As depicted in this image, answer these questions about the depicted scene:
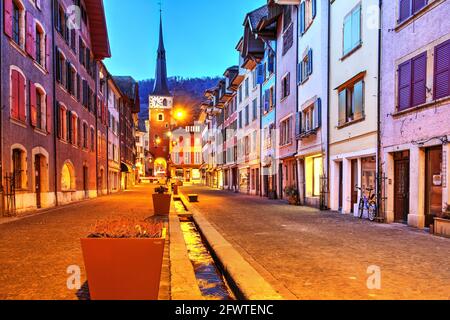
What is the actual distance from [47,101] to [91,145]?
10529 millimetres

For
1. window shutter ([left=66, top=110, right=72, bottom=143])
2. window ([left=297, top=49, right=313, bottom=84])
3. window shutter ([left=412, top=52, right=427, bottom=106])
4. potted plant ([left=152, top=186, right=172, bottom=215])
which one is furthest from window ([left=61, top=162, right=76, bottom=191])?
window shutter ([left=412, top=52, right=427, bottom=106])

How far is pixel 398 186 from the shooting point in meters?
12.1

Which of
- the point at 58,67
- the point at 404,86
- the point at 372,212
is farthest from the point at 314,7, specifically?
the point at 58,67

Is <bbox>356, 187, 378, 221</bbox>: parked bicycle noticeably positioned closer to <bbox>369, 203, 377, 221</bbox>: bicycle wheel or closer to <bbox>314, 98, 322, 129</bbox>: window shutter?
<bbox>369, 203, 377, 221</bbox>: bicycle wheel

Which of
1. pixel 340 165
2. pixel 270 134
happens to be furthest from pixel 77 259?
pixel 270 134

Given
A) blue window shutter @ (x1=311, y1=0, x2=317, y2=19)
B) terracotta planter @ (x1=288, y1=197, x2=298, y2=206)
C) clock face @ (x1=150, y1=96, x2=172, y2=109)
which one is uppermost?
clock face @ (x1=150, y1=96, x2=172, y2=109)

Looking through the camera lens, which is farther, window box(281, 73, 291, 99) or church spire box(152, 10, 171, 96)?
church spire box(152, 10, 171, 96)

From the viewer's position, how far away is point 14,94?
14.5 meters

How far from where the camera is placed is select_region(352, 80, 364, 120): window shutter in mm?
13969

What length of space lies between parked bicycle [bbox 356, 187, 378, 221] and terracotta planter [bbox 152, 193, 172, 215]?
6.96m

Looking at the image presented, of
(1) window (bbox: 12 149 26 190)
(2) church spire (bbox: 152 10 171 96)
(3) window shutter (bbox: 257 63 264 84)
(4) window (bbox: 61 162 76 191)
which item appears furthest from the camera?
(2) church spire (bbox: 152 10 171 96)

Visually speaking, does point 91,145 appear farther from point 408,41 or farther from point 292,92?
point 408,41

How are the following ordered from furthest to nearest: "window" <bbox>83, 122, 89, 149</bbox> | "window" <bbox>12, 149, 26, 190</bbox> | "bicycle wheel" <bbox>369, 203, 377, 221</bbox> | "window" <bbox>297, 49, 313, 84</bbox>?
"window" <bbox>83, 122, 89, 149</bbox>
"window" <bbox>297, 49, 313, 84</bbox>
"window" <bbox>12, 149, 26, 190</bbox>
"bicycle wheel" <bbox>369, 203, 377, 221</bbox>

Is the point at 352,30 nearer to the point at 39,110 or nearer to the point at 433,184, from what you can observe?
the point at 433,184
